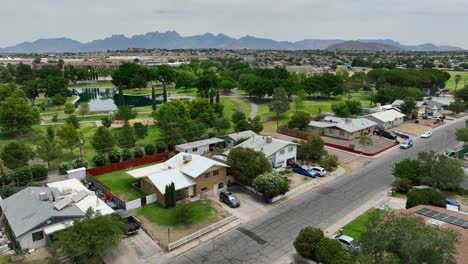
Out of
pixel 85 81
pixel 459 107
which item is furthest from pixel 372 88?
pixel 85 81

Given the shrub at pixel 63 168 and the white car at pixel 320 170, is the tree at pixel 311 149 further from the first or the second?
the shrub at pixel 63 168

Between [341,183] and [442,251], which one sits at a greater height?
[442,251]

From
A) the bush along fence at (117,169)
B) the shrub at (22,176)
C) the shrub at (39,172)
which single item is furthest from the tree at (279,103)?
the shrub at (22,176)

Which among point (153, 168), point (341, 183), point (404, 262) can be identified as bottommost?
point (341, 183)

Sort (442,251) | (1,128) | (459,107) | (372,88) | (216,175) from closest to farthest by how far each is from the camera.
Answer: (442,251), (216,175), (1,128), (459,107), (372,88)

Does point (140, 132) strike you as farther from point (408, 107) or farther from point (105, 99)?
point (105, 99)

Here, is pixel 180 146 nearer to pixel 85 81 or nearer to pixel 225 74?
pixel 225 74

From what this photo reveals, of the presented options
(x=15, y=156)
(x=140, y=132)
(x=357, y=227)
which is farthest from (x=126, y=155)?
(x=357, y=227)
